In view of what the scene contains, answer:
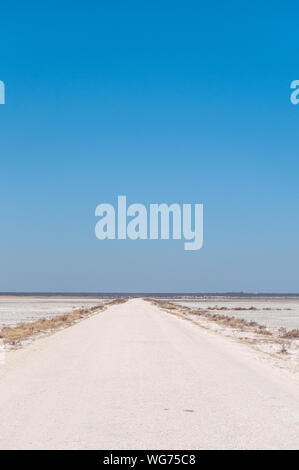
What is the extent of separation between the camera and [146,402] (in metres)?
10.5

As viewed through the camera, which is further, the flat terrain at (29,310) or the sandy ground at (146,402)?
the flat terrain at (29,310)

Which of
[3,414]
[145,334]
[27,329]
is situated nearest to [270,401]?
[3,414]

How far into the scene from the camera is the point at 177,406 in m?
10.1

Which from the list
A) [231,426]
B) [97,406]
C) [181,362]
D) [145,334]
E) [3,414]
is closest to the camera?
[231,426]

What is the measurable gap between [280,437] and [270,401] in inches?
114

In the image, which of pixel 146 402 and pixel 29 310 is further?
pixel 29 310

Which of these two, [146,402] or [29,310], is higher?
[146,402]

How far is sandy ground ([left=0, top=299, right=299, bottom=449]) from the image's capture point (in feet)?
25.3

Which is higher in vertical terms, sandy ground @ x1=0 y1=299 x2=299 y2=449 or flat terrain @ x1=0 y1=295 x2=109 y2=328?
sandy ground @ x1=0 y1=299 x2=299 y2=449

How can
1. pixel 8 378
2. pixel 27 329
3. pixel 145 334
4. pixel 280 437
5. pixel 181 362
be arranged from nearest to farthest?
pixel 280 437 → pixel 8 378 → pixel 181 362 → pixel 145 334 → pixel 27 329

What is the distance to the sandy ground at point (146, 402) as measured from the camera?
7.70 m

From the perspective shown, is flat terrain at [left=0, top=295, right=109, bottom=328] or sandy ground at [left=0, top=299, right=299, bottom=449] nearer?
sandy ground at [left=0, top=299, right=299, bottom=449]

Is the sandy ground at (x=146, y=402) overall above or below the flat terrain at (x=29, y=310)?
above
